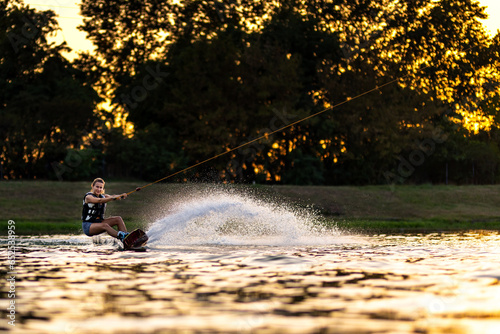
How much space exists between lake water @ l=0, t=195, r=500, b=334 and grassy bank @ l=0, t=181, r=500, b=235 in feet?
33.2

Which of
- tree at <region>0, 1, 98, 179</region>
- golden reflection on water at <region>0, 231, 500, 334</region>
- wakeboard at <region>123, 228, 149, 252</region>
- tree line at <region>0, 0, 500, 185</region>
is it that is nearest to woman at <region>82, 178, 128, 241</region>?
wakeboard at <region>123, 228, 149, 252</region>

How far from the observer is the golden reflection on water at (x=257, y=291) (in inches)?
268

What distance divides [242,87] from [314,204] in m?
11.3

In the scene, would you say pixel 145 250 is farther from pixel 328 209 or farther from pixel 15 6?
pixel 15 6

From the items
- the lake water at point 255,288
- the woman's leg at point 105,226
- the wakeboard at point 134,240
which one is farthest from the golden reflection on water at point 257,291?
the woman's leg at point 105,226

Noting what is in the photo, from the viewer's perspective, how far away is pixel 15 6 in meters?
44.6

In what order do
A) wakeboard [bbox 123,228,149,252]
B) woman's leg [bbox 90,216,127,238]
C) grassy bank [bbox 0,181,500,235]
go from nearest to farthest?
wakeboard [bbox 123,228,149,252] < woman's leg [bbox 90,216,127,238] < grassy bank [bbox 0,181,500,235]

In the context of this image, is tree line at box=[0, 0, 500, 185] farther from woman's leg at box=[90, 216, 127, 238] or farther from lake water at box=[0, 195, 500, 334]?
lake water at box=[0, 195, 500, 334]

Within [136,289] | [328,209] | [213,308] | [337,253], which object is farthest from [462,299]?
[328,209]

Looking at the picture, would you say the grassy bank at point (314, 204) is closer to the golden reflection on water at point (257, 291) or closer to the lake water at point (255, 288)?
the lake water at point (255, 288)

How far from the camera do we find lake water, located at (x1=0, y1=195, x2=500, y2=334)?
6.84m

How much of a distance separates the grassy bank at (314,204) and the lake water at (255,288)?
33.2 feet

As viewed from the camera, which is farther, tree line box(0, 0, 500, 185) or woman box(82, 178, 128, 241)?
tree line box(0, 0, 500, 185)

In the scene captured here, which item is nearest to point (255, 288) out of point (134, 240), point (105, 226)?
point (134, 240)
